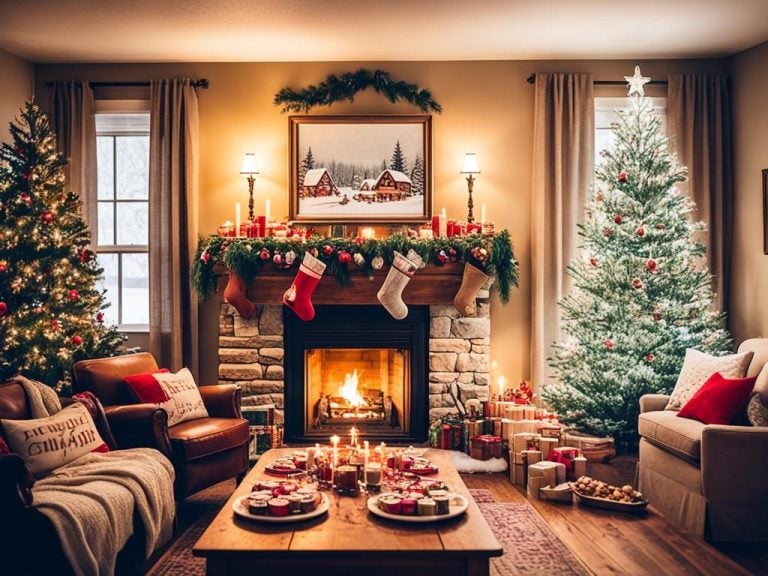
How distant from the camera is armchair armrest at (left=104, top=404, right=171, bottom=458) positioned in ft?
12.2

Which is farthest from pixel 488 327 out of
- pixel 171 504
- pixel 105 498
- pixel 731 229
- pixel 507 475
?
pixel 105 498

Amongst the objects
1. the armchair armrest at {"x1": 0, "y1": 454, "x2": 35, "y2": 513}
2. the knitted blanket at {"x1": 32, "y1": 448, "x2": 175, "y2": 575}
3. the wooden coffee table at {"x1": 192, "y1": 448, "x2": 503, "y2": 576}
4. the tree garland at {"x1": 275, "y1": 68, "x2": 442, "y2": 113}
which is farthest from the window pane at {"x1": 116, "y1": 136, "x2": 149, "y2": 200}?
the wooden coffee table at {"x1": 192, "y1": 448, "x2": 503, "y2": 576}

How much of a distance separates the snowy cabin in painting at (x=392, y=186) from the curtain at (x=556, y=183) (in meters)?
1.03

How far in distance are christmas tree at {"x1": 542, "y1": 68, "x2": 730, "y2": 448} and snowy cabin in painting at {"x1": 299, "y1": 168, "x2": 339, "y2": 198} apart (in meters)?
1.98

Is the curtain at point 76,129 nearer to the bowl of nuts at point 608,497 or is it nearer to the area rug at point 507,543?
the area rug at point 507,543

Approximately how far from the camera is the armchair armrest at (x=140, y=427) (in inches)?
147

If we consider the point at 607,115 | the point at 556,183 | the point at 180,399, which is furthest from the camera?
the point at 607,115

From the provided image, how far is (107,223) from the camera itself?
6.02m

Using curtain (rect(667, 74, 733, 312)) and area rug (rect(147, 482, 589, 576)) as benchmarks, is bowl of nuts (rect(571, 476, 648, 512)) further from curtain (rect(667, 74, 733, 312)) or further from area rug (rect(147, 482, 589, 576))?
curtain (rect(667, 74, 733, 312))

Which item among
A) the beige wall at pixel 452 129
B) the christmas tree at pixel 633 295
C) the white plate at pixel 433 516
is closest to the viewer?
the white plate at pixel 433 516

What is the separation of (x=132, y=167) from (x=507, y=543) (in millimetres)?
4325

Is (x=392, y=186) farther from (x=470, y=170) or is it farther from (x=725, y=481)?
(x=725, y=481)

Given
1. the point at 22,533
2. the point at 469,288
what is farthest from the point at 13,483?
the point at 469,288

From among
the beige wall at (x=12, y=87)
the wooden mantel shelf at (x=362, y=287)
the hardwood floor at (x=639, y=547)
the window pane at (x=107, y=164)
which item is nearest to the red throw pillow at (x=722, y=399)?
the hardwood floor at (x=639, y=547)
